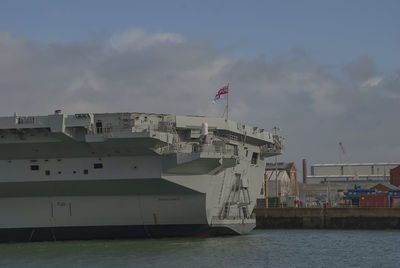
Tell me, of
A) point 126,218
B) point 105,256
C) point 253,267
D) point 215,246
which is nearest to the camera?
point 253,267

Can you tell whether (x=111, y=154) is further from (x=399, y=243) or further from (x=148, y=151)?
(x=399, y=243)

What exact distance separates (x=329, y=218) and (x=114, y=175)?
19243 millimetres

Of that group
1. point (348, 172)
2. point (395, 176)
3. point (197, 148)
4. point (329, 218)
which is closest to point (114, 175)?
point (197, 148)

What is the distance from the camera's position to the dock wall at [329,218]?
42500 mm

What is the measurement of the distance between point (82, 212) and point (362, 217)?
792 inches

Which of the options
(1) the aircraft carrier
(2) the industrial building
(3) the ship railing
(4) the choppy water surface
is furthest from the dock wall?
(2) the industrial building

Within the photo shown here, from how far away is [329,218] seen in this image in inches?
1726

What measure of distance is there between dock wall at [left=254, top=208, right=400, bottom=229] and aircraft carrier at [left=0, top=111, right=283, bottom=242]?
522 inches

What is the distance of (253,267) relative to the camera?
76.4 ft

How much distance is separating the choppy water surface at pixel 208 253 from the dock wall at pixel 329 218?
855 cm

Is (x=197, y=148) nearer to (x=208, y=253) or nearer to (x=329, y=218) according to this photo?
(x=208, y=253)

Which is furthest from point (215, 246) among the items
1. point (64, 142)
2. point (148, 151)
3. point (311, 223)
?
point (311, 223)

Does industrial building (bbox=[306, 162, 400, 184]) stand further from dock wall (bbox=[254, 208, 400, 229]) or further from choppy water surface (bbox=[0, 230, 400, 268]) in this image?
choppy water surface (bbox=[0, 230, 400, 268])

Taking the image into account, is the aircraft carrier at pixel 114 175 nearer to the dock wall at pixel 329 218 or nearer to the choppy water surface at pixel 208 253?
the choppy water surface at pixel 208 253
